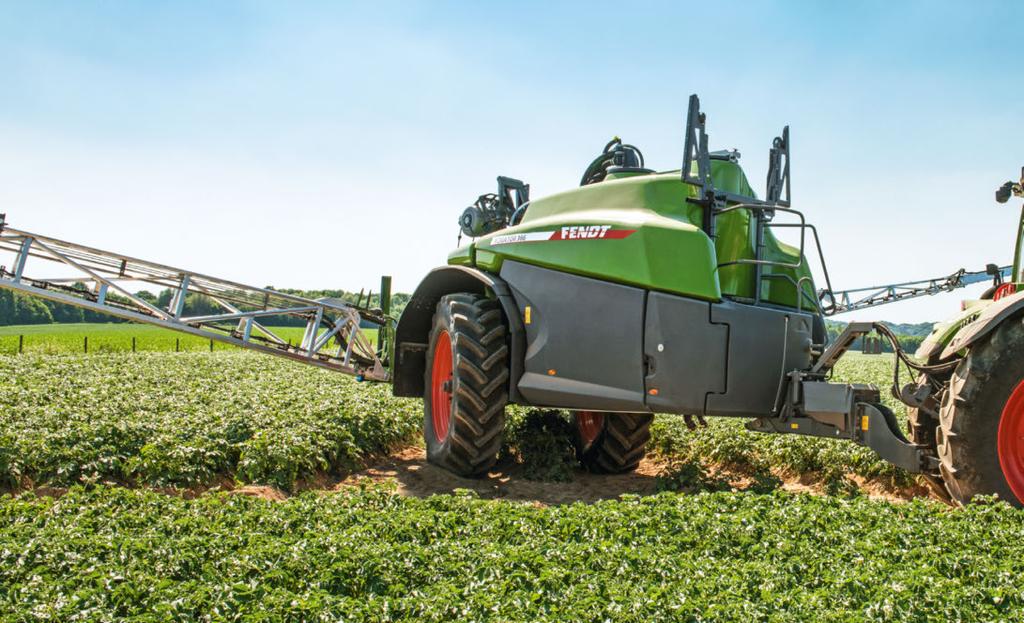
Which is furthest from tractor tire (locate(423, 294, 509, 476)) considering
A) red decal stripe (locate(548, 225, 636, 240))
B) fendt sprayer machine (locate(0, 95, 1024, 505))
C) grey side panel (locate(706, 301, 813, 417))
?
grey side panel (locate(706, 301, 813, 417))

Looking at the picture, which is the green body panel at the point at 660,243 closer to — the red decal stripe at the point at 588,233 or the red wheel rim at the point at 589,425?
the red decal stripe at the point at 588,233

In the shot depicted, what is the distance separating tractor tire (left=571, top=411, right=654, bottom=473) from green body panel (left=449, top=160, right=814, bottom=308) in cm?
233

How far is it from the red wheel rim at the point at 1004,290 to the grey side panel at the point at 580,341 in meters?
2.69

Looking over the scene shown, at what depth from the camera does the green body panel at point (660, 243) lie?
241 inches

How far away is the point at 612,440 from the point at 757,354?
2826 millimetres

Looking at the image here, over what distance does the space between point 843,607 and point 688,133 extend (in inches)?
156

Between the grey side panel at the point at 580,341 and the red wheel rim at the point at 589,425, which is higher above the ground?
the grey side panel at the point at 580,341

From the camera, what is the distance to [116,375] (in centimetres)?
1520

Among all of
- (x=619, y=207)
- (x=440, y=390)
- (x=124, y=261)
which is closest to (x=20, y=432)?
(x=124, y=261)

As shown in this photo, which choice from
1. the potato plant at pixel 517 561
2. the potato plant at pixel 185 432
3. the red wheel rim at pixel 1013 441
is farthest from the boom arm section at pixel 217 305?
the red wheel rim at pixel 1013 441

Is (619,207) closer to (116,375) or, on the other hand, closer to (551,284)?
(551,284)

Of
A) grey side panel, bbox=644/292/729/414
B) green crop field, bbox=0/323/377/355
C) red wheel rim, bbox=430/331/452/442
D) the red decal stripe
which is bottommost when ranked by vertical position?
green crop field, bbox=0/323/377/355

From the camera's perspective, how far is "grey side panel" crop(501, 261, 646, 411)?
20.6ft

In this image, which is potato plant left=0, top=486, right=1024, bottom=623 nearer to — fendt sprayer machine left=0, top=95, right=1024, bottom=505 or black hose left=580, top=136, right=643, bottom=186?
fendt sprayer machine left=0, top=95, right=1024, bottom=505
